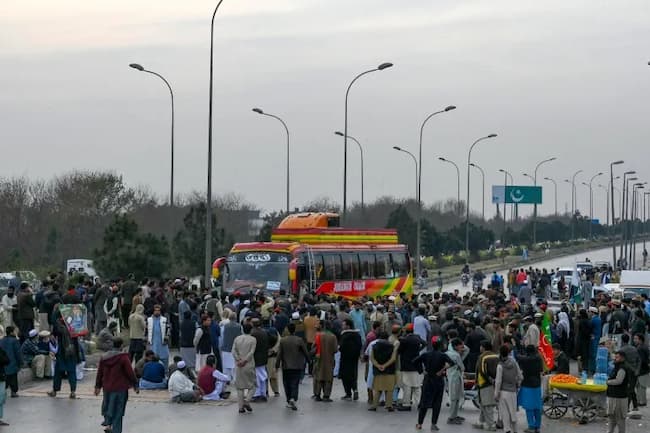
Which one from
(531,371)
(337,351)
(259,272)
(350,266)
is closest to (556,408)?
(531,371)

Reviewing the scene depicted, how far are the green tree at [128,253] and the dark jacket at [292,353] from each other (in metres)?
23.5

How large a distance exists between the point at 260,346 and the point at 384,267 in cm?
2056

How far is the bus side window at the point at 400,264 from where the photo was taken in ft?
131

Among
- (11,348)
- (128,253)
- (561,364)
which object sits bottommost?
(561,364)

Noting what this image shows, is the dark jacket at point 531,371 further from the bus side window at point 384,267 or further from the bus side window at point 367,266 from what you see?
the bus side window at point 384,267

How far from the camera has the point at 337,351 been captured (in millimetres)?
20047

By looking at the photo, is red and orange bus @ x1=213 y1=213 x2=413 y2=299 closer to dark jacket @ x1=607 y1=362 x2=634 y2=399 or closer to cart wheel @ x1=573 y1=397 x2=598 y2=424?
cart wheel @ x1=573 y1=397 x2=598 y2=424

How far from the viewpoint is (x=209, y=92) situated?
33.5 metres

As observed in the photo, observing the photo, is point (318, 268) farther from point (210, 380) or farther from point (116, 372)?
point (116, 372)

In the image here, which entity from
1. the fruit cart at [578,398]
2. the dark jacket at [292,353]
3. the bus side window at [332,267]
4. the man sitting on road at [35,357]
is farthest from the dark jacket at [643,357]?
the bus side window at [332,267]

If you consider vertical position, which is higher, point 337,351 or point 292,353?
point 292,353

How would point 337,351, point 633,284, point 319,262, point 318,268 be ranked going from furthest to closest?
point 633,284 → point 319,262 → point 318,268 → point 337,351

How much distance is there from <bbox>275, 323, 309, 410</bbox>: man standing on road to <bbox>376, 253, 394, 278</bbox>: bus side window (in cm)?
1960

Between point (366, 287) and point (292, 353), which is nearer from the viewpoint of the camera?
point (292, 353)
